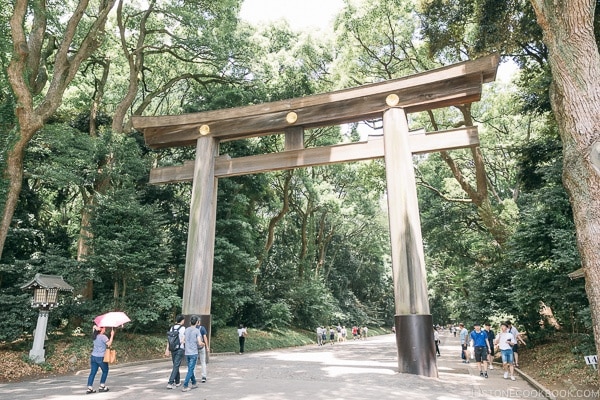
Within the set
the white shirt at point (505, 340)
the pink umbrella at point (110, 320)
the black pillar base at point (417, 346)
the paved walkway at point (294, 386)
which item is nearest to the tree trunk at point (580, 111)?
the paved walkway at point (294, 386)

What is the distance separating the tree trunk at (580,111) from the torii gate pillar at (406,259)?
3152 mm

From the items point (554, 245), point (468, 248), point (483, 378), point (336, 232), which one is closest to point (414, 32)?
point (554, 245)

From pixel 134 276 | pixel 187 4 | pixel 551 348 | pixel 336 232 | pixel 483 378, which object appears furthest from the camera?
pixel 336 232

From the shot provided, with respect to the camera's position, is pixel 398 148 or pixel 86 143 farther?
pixel 86 143

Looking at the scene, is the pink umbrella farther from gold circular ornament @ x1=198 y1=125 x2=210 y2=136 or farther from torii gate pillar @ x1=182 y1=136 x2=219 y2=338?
gold circular ornament @ x1=198 y1=125 x2=210 y2=136

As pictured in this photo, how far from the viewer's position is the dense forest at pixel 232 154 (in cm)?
1128

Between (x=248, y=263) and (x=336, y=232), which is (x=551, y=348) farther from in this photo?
(x=336, y=232)

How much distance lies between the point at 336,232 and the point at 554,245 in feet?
74.4

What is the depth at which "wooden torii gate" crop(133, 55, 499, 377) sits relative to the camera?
Answer: 8.33 m

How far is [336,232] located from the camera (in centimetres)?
3253

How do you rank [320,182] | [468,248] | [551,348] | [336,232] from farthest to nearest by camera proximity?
1. [336,232]
2. [320,182]
3. [468,248]
4. [551,348]

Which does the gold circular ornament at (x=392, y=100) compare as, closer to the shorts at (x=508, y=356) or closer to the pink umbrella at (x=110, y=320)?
the shorts at (x=508, y=356)

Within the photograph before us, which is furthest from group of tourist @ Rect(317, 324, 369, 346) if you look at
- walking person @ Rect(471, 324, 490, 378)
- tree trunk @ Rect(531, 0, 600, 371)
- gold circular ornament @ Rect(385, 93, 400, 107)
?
tree trunk @ Rect(531, 0, 600, 371)

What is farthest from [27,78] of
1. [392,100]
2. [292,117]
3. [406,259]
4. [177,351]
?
[406,259]
